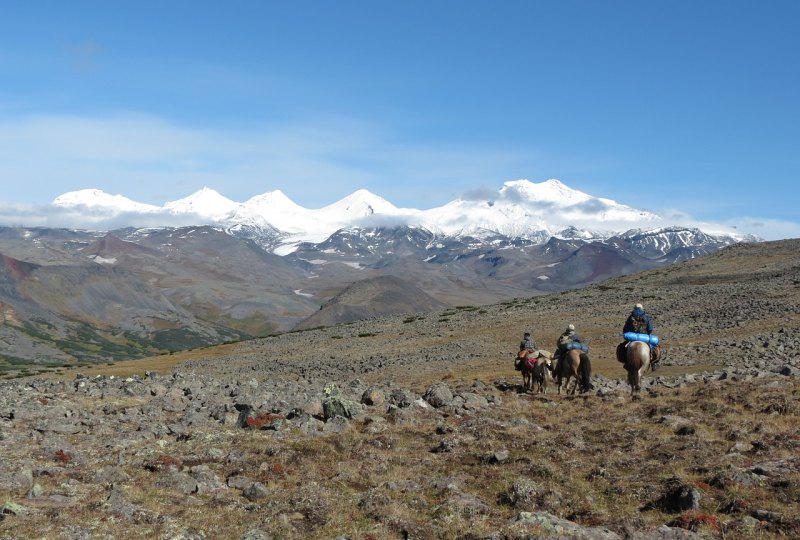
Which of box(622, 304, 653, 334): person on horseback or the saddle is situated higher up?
box(622, 304, 653, 334): person on horseback

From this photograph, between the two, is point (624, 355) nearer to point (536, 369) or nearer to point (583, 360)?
point (583, 360)

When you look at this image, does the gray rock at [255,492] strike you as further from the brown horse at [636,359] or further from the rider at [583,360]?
the rider at [583,360]

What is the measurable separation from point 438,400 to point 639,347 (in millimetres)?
9080

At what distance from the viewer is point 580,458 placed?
61.9 ft

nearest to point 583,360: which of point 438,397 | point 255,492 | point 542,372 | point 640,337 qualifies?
point 542,372

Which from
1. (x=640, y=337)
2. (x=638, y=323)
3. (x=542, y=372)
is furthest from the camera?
(x=542, y=372)

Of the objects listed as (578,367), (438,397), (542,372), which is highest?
(578,367)

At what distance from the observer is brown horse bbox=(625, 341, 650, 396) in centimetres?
3033

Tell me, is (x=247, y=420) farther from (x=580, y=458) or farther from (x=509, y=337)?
(x=509, y=337)

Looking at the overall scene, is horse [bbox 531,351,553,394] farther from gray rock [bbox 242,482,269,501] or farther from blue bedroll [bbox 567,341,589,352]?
gray rock [bbox 242,482,269,501]

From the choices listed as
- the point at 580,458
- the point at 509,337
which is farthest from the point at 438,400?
the point at 509,337

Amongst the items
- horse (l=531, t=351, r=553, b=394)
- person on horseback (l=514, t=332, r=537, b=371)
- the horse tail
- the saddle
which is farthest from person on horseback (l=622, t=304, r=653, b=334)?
person on horseback (l=514, t=332, r=537, b=371)

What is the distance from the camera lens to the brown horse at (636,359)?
30.3 meters

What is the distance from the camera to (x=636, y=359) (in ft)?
99.8
